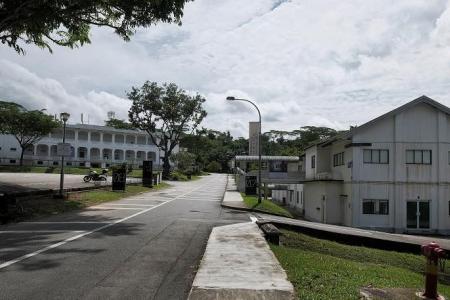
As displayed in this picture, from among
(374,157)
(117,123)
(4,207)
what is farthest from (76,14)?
(117,123)

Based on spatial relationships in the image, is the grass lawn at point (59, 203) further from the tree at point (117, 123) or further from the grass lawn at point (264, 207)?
the tree at point (117, 123)

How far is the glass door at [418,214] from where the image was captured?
37.1m

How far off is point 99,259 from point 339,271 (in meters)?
4.83

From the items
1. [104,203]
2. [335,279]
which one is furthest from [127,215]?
[335,279]

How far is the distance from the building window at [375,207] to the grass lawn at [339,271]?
20.7 m

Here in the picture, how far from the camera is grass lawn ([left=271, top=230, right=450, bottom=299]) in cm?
792

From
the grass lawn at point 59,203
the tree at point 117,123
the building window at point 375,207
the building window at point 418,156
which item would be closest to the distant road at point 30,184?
the grass lawn at point 59,203

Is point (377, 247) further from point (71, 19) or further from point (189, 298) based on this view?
point (71, 19)

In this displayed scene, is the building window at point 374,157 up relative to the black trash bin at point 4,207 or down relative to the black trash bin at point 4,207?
up

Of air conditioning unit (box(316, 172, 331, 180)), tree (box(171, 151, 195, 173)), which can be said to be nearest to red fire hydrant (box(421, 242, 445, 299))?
air conditioning unit (box(316, 172, 331, 180))

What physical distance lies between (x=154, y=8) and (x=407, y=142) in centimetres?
2523

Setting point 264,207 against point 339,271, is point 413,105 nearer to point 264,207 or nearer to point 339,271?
point 264,207

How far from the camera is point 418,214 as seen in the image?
122ft

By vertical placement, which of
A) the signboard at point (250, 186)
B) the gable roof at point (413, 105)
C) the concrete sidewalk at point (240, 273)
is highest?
the gable roof at point (413, 105)
